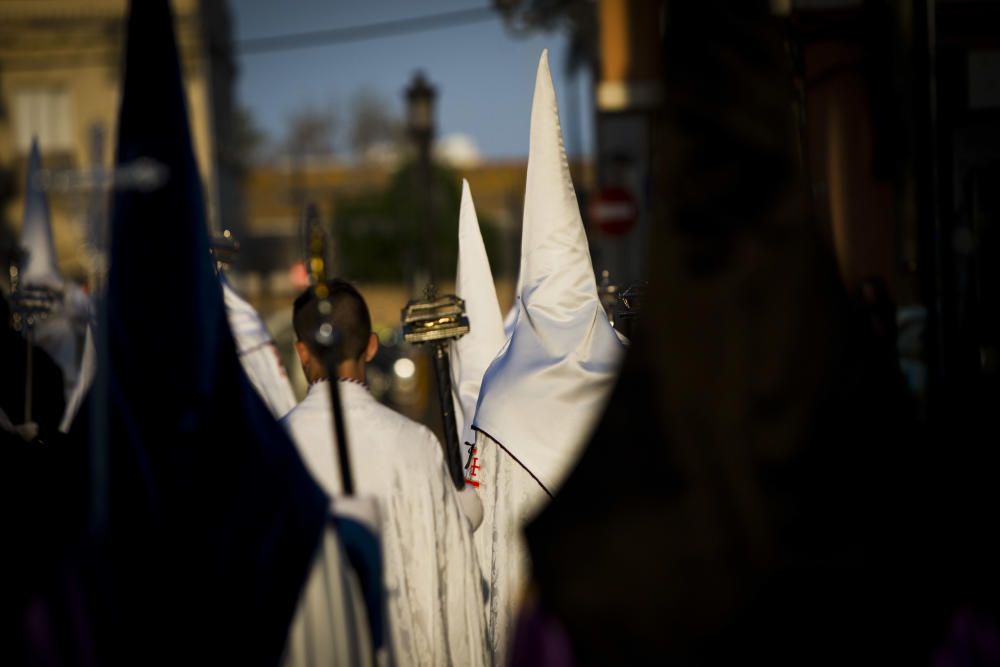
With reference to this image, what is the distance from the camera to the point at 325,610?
3.18 meters

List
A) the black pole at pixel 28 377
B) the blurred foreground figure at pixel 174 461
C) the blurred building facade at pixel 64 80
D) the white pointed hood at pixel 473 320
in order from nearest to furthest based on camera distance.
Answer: the blurred foreground figure at pixel 174 461
the white pointed hood at pixel 473 320
the black pole at pixel 28 377
the blurred building facade at pixel 64 80

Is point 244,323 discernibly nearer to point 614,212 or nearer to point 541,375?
point 541,375

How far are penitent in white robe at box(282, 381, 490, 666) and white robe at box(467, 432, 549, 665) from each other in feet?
1.91

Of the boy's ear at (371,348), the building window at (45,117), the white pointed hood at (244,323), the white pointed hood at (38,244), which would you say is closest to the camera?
the boy's ear at (371,348)

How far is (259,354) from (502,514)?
1.76m

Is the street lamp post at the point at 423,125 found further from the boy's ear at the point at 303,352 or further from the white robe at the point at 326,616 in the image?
the white robe at the point at 326,616

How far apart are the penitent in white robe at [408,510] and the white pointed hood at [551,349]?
0.59 m

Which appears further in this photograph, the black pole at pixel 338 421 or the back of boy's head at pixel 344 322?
the back of boy's head at pixel 344 322

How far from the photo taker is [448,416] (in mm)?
5086

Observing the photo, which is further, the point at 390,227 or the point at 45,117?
the point at 390,227

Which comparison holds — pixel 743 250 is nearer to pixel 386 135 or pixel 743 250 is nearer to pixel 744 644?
pixel 744 644

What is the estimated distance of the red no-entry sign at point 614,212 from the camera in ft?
50.9

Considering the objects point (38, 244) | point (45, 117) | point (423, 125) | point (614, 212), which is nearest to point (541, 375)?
point (38, 244)

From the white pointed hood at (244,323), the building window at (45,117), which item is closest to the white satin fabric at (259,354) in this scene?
the white pointed hood at (244,323)
